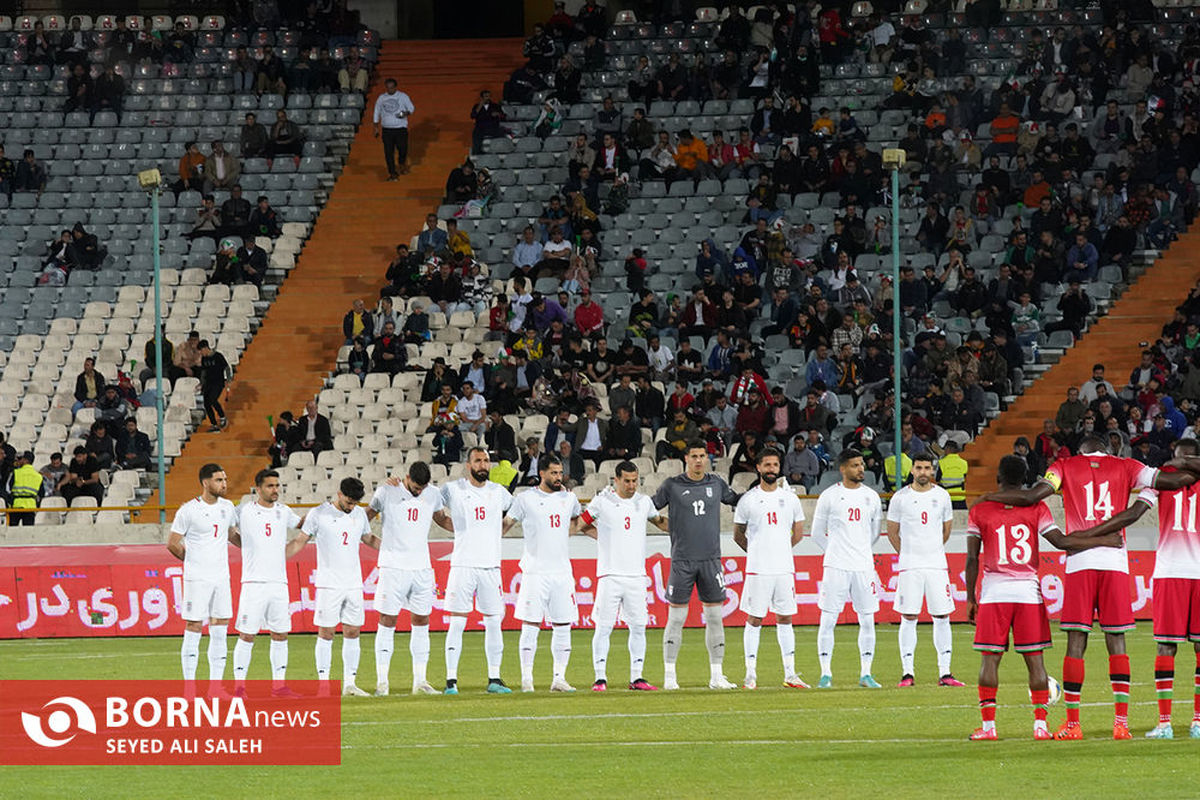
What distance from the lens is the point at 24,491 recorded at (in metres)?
30.6

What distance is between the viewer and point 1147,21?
127 ft

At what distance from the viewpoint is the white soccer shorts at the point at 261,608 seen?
18.6m

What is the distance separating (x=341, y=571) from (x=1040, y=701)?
759cm

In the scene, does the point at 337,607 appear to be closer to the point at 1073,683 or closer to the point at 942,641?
the point at 942,641

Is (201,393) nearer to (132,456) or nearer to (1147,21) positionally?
(132,456)

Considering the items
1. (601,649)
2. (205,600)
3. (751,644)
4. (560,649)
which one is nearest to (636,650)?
(601,649)

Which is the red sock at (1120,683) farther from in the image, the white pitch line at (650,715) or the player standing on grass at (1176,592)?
the white pitch line at (650,715)

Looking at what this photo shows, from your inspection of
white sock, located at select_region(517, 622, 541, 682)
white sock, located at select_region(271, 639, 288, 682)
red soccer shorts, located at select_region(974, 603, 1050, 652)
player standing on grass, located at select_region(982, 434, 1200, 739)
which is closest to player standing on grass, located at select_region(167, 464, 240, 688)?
white sock, located at select_region(271, 639, 288, 682)

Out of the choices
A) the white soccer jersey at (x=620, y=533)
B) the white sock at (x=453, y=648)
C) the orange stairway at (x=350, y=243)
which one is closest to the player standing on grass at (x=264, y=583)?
the white sock at (x=453, y=648)

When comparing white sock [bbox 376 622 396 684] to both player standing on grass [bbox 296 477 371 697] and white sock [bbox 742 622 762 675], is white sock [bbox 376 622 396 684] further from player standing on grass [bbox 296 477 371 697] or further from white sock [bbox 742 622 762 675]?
white sock [bbox 742 622 762 675]

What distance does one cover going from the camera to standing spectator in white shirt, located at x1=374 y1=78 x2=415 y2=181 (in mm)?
40094

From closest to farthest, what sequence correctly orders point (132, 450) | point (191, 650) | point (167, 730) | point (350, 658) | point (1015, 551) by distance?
point (1015, 551) < point (167, 730) < point (191, 650) < point (350, 658) < point (132, 450)

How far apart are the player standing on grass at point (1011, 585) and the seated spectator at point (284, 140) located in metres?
28.6

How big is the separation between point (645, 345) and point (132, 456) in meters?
8.50
